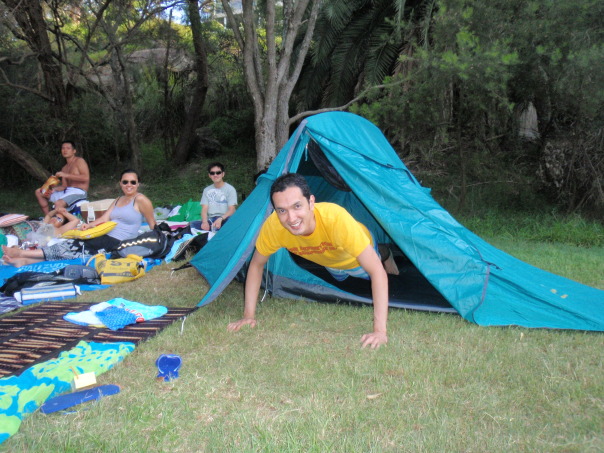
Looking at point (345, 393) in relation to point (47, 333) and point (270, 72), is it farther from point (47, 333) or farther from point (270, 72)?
point (270, 72)

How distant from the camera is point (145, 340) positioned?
11.1ft

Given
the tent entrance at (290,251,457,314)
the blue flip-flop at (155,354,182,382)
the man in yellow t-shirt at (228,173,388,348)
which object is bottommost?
the tent entrance at (290,251,457,314)

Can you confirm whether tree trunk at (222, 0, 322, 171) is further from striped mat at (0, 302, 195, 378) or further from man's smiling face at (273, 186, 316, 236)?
man's smiling face at (273, 186, 316, 236)

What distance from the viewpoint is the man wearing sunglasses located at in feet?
21.5

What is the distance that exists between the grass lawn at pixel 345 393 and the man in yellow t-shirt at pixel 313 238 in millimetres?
223

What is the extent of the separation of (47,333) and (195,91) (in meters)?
10.2

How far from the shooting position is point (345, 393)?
2.66 metres

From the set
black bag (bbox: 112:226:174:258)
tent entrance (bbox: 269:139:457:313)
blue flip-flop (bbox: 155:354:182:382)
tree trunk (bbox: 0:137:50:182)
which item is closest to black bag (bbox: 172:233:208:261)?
black bag (bbox: 112:226:174:258)

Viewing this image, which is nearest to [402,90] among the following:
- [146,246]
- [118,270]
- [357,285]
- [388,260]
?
[388,260]

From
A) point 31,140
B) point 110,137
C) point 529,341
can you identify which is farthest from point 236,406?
point 110,137

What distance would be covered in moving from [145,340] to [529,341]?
2.40 meters

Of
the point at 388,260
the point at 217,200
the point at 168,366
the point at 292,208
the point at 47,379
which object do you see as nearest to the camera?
the point at 47,379

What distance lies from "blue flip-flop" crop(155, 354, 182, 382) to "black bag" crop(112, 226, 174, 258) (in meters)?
2.92

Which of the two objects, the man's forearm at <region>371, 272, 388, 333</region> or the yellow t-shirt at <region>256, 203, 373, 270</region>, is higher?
the yellow t-shirt at <region>256, 203, 373, 270</region>
